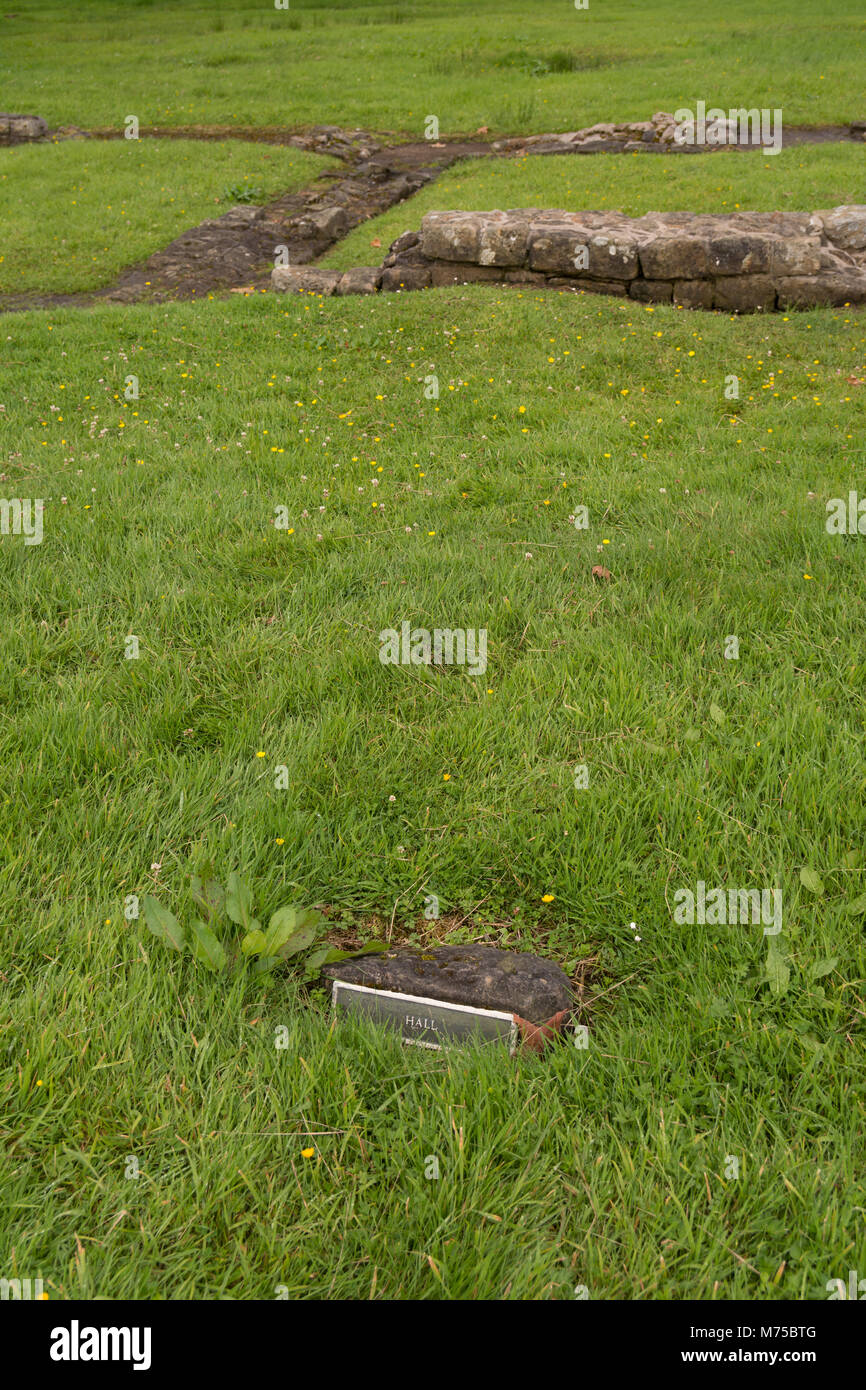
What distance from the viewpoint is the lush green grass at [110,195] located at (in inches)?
520

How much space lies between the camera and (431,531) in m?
5.29

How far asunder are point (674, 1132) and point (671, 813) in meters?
1.21

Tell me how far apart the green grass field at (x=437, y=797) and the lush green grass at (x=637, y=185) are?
6781mm

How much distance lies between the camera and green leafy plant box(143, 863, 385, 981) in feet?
8.29

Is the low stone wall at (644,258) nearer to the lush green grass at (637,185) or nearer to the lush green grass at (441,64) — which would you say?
the lush green grass at (637,185)

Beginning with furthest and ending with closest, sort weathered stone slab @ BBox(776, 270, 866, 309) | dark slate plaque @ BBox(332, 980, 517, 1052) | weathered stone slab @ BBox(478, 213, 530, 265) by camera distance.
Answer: weathered stone slab @ BBox(478, 213, 530, 265), weathered stone slab @ BBox(776, 270, 866, 309), dark slate plaque @ BBox(332, 980, 517, 1052)

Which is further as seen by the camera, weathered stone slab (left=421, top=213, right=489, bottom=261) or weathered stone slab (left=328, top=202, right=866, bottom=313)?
weathered stone slab (left=421, top=213, right=489, bottom=261)

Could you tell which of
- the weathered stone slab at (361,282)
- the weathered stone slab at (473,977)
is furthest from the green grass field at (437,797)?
the weathered stone slab at (361,282)

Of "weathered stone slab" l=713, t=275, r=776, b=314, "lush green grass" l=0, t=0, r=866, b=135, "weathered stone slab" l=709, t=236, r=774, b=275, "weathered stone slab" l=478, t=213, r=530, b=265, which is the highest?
"lush green grass" l=0, t=0, r=866, b=135

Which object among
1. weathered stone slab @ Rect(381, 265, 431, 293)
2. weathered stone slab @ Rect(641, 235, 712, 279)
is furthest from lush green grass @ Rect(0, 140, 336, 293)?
weathered stone slab @ Rect(641, 235, 712, 279)

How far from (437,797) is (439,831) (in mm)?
190

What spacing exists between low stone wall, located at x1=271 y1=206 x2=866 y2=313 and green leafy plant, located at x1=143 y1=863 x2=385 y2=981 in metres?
9.56

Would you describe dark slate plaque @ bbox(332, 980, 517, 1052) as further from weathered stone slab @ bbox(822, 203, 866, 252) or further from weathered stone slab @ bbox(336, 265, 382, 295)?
weathered stone slab @ bbox(822, 203, 866, 252)
